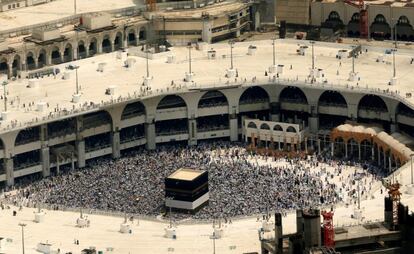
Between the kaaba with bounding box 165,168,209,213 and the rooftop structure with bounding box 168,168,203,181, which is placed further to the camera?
the rooftop structure with bounding box 168,168,203,181

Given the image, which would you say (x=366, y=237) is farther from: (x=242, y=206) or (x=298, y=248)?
(x=242, y=206)

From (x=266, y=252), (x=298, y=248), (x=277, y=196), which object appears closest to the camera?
(x=298, y=248)

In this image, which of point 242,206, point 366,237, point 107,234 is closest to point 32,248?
point 107,234

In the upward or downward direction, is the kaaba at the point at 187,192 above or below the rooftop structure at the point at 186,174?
below

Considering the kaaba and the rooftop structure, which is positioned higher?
the rooftop structure

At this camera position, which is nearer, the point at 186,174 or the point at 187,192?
the point at 187,192

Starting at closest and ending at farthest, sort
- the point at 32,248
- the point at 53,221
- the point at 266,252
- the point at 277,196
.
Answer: the point at 266,252 < the point at 32,248 < the point at 53,221 < the point at 277,196

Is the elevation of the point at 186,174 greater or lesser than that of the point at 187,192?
greater

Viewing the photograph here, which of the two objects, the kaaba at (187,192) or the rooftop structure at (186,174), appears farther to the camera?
the rooftop structure at (186,174)
